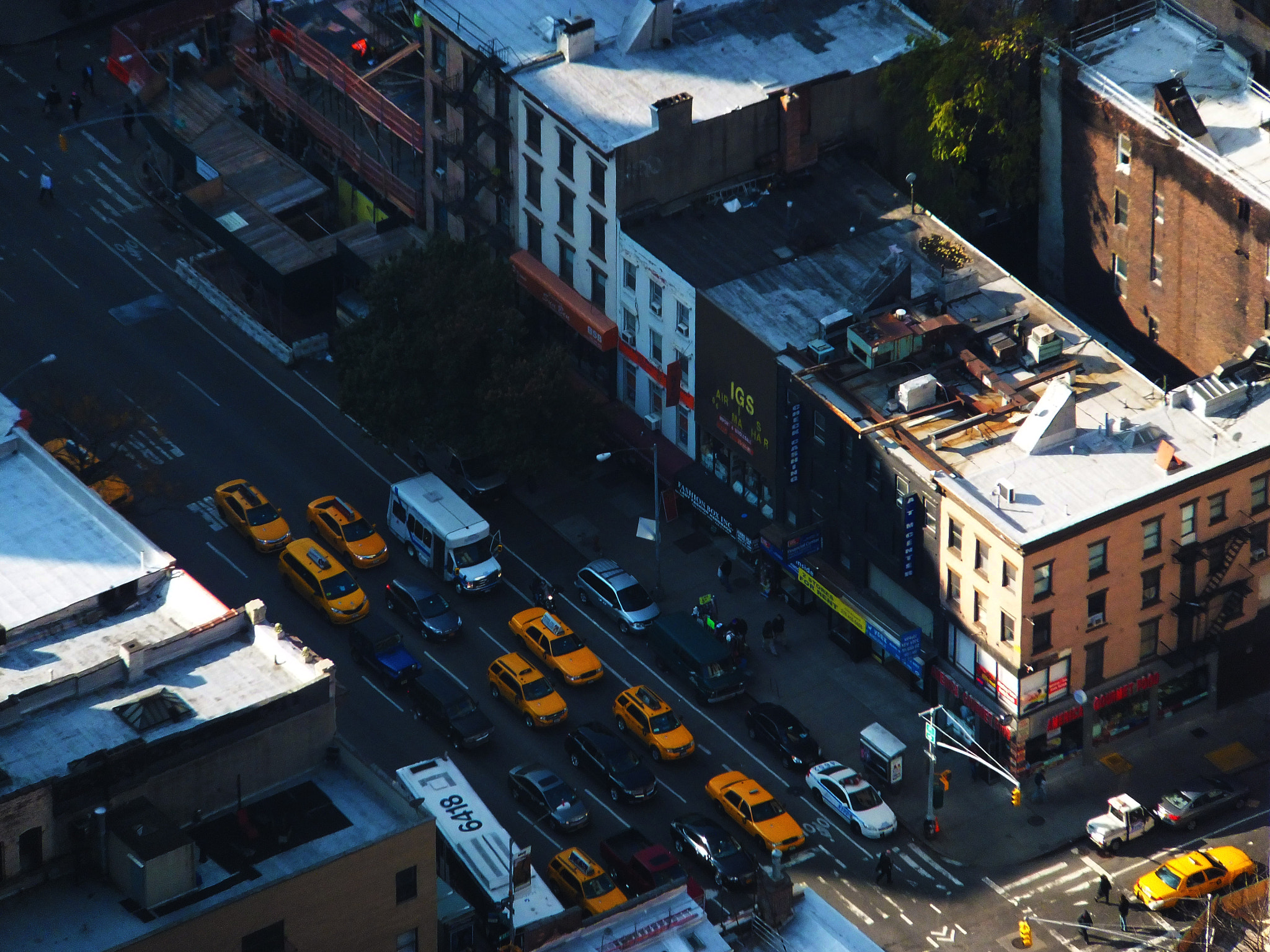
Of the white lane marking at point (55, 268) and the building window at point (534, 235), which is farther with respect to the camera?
the white lane marking at point (55, 268)

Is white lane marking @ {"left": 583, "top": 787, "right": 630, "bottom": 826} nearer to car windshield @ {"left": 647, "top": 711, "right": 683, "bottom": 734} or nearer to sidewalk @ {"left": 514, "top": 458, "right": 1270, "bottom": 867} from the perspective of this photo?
car windshield @ {"left": 647, "top": 711, "right": 683, "bottom": 734}

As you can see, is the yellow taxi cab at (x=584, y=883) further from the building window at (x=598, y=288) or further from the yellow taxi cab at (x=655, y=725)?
the building window at (x=598, y=288)

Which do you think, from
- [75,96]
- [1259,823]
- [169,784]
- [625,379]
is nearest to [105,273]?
[75,96]

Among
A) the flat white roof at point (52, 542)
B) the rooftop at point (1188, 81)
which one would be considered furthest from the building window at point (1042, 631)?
the flat white roof at point (52, 542)

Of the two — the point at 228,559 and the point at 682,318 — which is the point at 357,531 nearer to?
the point at 228,559

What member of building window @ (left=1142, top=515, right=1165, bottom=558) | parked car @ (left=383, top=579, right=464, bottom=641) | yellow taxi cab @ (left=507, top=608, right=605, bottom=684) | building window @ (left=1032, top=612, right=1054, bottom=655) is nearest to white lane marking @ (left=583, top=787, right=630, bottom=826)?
yellow taxi cab @ (left=507, top=608, right=605, bottom=684)

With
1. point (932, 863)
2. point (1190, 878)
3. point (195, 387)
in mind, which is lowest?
point (932, 863)

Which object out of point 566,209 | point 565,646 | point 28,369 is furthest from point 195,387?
point 565,646
